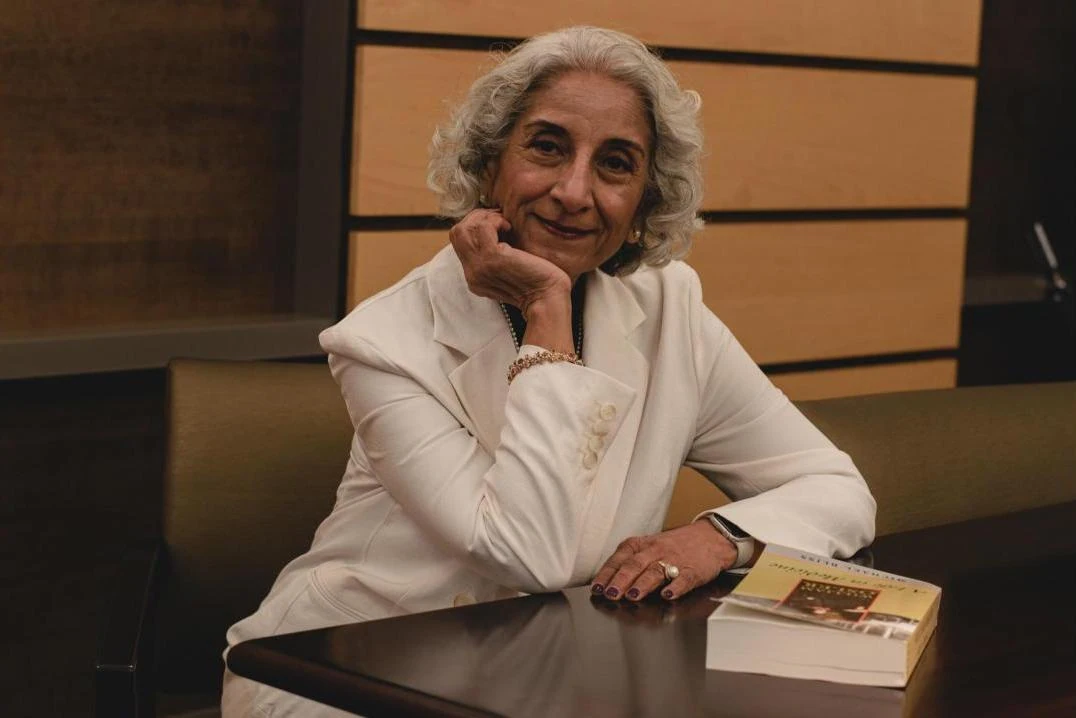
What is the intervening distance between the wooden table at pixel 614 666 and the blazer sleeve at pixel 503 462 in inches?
4.5

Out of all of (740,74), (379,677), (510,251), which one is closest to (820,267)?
(740,74)

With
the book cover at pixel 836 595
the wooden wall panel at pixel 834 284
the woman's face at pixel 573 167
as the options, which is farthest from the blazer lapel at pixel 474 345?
the wooden wall panel at pixel 834 284

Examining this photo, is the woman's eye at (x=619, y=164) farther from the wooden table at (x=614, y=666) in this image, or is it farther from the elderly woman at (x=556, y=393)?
the wooden table at (x=614, y=666)

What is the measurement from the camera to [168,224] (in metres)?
2.99

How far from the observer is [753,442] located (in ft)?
7.40

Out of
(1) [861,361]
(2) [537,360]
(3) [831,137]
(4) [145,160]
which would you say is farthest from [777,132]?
(2) [537,360]

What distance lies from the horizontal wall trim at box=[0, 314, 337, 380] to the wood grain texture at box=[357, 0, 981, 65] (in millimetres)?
600

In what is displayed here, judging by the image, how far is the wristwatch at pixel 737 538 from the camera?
1961 mm

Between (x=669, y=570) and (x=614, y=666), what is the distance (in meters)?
0.31

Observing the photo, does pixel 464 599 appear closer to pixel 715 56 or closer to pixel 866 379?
pixel 715 56

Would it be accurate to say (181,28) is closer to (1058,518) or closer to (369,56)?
(369,56)

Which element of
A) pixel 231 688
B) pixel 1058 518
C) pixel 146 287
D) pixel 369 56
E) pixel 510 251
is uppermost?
pixel 369 56

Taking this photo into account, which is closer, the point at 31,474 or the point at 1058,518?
the point at 1058,518

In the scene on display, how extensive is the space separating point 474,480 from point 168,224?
4.23 ft
